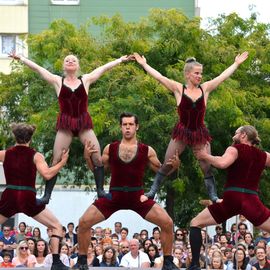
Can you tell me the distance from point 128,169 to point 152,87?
1040cm

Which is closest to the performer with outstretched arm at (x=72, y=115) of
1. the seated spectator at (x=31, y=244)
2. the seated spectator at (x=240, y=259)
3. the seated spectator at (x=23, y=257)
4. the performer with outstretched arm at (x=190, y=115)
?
the performer with outstretched arm at (x=190, y=115)

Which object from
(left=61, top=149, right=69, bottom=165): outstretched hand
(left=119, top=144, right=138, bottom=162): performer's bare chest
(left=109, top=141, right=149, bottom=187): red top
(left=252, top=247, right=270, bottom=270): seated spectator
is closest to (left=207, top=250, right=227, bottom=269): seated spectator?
(left=252, top=247, right=270, bottom=270): seated spectator

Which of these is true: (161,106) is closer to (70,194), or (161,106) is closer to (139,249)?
(139,249)

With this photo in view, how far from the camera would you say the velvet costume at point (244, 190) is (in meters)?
14.6

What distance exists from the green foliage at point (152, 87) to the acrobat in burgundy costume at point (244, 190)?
9791mm

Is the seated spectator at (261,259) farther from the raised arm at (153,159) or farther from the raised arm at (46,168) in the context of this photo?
the raised arm at (46,168)

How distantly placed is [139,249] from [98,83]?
677 centimetres

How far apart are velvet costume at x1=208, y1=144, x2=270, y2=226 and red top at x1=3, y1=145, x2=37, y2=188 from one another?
2.39 m

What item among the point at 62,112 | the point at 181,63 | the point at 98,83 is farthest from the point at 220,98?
the point at 62,112

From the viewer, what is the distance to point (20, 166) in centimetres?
1470

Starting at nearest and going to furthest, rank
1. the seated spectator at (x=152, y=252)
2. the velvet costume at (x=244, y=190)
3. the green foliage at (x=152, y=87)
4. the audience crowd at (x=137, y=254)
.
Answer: the velvet costume at (x=244, y=190)
the audience crowd at (x=137, y=254)
the seated spectator at (x=152, y=252)
the green foliage at (x=152, y=87)

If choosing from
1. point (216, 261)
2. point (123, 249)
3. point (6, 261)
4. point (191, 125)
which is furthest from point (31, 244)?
point (191, 125)

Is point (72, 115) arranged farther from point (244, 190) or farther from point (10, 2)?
point (10, 2)

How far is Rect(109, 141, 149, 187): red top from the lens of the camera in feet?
49.1
